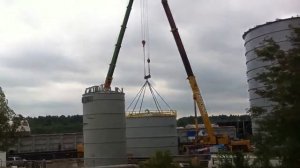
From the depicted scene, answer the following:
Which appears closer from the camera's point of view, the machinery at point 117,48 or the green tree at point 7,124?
the green tree at point 7,124

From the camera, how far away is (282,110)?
10.5 m

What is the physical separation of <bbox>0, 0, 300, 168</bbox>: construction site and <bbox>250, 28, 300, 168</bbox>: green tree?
8.05ft

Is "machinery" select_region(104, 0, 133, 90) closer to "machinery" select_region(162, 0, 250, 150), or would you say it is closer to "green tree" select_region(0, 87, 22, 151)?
"machinery" select_region(162, 0, 250, 150)

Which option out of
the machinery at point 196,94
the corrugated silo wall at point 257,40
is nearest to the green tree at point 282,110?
the corrugated silo wall at point 257,40

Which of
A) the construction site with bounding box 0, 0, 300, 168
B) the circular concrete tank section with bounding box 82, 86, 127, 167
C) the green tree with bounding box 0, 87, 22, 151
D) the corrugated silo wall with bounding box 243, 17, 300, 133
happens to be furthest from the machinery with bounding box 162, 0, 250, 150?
the circular concrete tank section with bounding box 82, 86, 127, 167

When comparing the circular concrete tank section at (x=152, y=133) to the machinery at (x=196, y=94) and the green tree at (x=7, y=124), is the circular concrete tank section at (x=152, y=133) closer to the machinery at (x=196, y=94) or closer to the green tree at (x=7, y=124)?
the machinery at (x=196, y=94)

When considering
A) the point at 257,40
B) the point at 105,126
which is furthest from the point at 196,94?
the point at 105,126

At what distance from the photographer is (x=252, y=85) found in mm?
28000

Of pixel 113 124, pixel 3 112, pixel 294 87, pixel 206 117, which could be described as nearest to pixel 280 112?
pixel 294 87

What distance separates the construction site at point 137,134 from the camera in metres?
26.6

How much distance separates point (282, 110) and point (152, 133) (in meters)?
31.8

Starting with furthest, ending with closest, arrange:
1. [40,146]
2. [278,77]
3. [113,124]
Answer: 1. [40,146]
2. [113,124]
3. [278,77]

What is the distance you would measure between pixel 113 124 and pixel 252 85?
794cm

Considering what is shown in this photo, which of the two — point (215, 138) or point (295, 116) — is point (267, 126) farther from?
point (215, 138)
